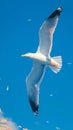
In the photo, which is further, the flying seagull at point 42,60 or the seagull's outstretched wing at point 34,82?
the seagull's outstretched wing at point 34,82

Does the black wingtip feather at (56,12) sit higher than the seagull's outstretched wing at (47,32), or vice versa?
the black wingtip feather at (56,12)

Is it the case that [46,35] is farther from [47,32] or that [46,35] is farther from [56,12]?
[56,12]

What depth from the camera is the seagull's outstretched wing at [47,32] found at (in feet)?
22.3

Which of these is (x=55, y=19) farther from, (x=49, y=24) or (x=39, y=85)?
(x=39, y=85)

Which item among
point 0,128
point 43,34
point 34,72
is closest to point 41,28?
point 43,34

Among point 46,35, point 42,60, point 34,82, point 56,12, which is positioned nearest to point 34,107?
point 34,82

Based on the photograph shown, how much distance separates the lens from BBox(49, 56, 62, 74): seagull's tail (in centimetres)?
684

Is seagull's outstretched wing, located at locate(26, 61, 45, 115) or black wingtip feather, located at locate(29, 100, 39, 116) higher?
seagull's outstretched wing, located at locate(26, 61, 45, 115)

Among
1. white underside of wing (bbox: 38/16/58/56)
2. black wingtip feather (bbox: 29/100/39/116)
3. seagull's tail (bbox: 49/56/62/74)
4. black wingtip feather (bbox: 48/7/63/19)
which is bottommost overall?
black wingtip feather (bbox: 29/100/39/116)

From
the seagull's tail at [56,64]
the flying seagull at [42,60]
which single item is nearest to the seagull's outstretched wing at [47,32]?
the flying seagull at [42,60]

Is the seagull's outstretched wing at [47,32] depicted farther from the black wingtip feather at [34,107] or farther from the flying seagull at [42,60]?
the black wingtip feather at [34,107]

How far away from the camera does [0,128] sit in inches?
338

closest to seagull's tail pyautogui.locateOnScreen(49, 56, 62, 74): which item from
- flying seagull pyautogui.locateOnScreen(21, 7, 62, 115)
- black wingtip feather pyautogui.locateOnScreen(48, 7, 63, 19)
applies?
flying seagull pyautogui.locateOnScreen(21, 7, 62, 115)

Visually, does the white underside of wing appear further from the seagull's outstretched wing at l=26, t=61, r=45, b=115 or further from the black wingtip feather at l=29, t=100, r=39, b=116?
the black wingtip feather at l=29, t=100, r=39, b=116
